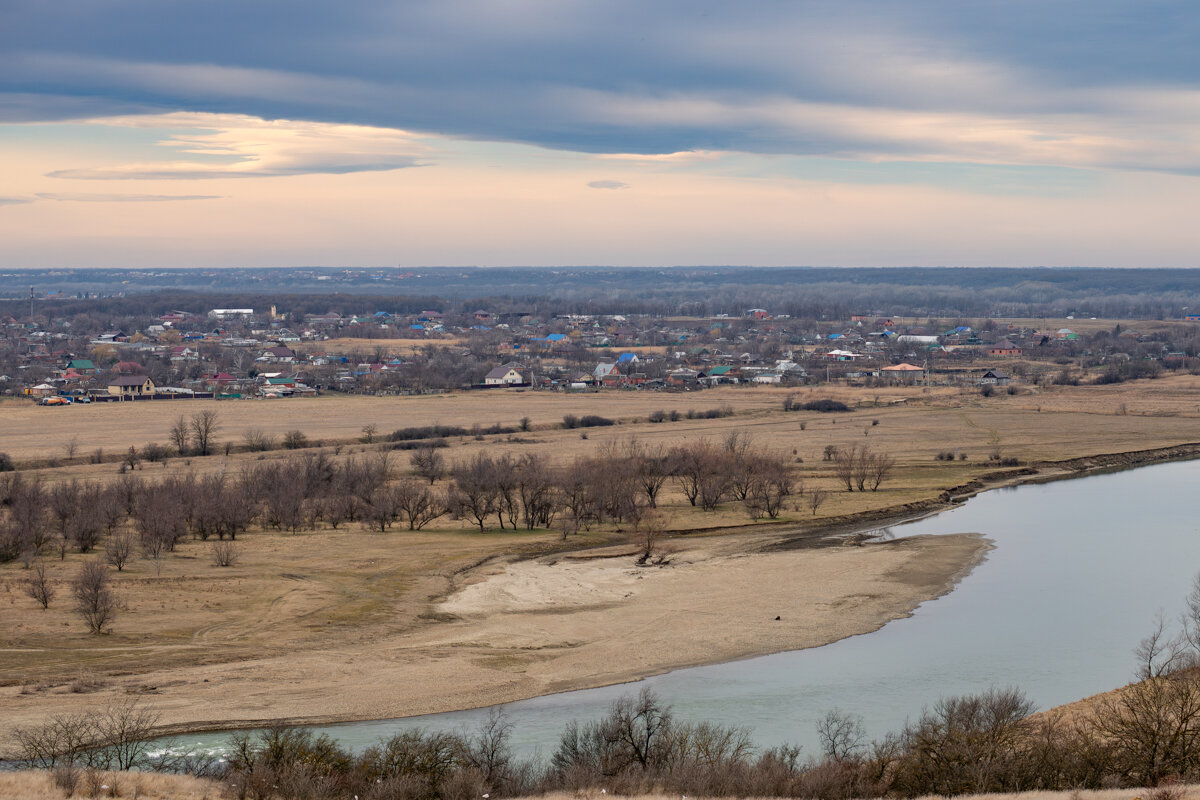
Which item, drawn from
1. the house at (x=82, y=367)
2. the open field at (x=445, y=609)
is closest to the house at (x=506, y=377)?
the house at (x=82, y=367)

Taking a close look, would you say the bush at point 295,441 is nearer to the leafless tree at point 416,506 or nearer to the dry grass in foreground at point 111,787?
the leafless tree at point 416,506

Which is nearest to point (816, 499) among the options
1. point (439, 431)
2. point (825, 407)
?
point (439, 431)

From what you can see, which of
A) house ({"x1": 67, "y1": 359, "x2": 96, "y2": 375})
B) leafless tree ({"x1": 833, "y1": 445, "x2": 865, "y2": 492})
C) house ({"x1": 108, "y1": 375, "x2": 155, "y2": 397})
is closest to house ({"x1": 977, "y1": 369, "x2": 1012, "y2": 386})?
leafless tree ({"x1": 833, "y1": 445, "x2": 865, "y2": 492})

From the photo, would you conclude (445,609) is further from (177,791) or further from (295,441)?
(295,441)

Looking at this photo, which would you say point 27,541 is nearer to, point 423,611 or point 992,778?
point 423,611

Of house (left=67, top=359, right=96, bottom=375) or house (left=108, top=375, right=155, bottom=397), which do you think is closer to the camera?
house (left=108, top=375, right=155, bottom=397)

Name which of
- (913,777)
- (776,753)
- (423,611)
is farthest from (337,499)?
(913,777)

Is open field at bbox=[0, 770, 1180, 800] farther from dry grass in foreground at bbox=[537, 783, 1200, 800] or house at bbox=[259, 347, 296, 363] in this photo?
house at bbox=[259, 347, 296, 363]
